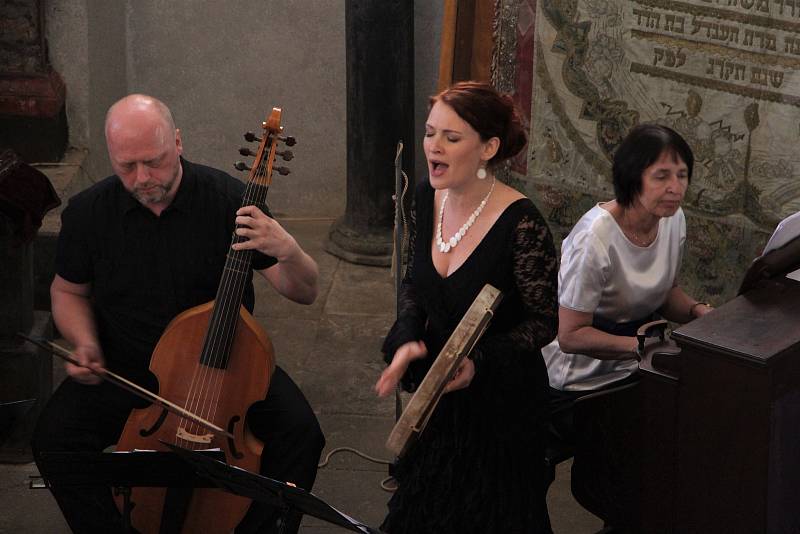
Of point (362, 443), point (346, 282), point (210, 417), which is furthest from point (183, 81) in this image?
point (210, 417)

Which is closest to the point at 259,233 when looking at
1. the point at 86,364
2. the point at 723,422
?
the point at 86,364

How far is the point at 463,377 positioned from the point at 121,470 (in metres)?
0.91

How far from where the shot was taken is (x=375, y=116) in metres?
6.47

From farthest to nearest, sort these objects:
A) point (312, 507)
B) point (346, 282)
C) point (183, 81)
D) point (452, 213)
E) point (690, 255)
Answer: point (183, 81) < point (346, 282) < point (690, 255) < point (452, 213) < point (312, 507)

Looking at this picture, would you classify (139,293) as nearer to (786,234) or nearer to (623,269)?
(623,269)

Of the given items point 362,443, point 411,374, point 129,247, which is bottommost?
point 362,443

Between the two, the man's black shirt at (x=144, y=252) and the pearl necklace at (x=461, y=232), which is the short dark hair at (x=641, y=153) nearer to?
the pearl necklace at (x=461, y=232)

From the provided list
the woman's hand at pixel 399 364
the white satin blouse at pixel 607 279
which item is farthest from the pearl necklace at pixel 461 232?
the white satin blouse at pixel 607 279

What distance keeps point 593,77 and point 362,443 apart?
1.93 m

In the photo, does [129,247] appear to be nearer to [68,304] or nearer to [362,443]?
[68,304]

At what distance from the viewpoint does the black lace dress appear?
3.09 m

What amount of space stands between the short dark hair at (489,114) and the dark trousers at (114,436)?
3.42ft

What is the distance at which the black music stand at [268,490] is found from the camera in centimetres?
265

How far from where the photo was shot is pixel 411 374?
10.7 ft
